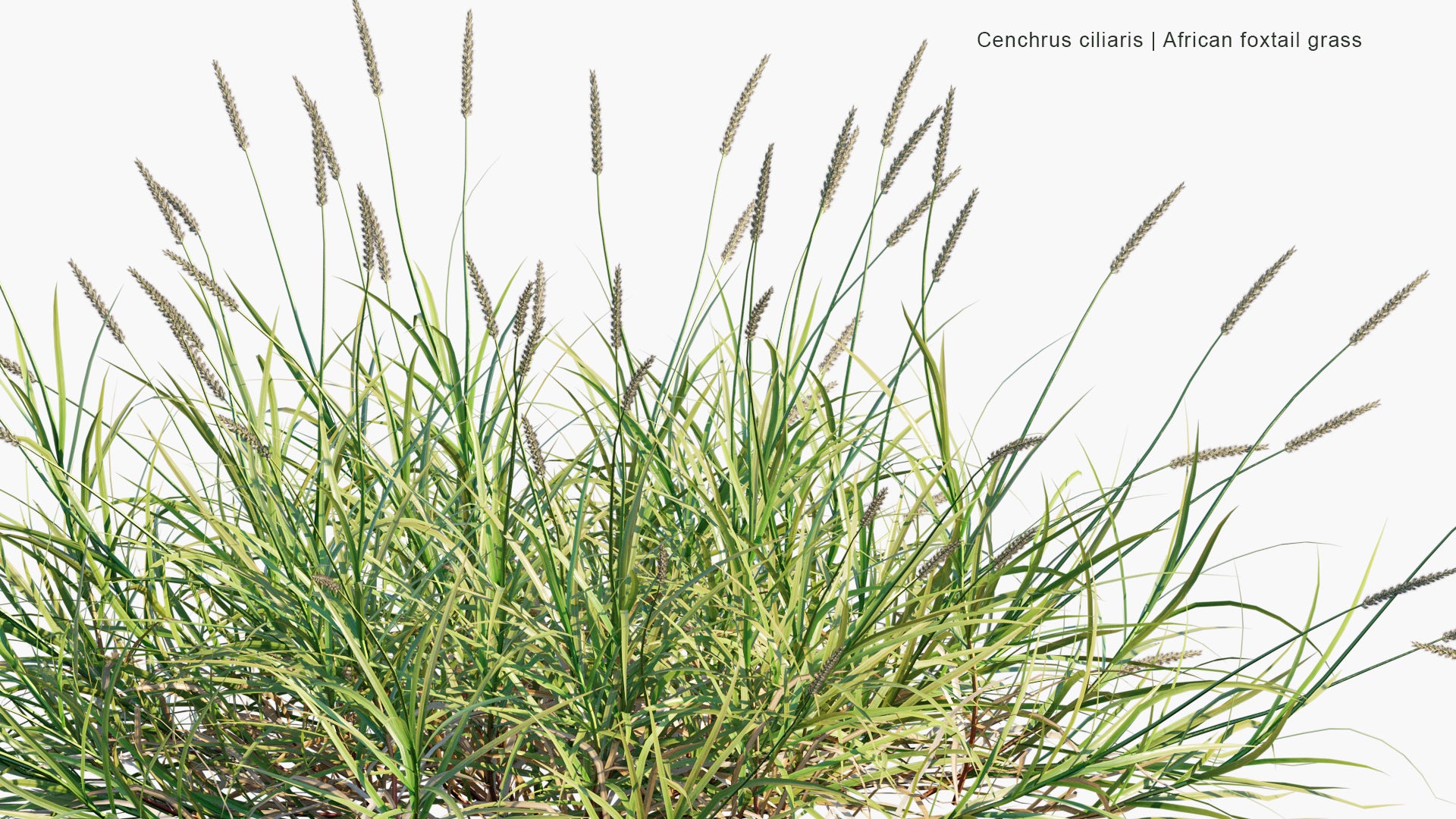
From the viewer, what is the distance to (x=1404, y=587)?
173 centimetres

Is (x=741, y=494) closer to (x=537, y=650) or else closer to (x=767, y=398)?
(x=767, y=398)

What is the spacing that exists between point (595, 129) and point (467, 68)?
0.24m

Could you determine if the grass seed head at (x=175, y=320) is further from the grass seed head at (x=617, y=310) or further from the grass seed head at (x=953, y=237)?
the grass seed head at (x=953, y=237)

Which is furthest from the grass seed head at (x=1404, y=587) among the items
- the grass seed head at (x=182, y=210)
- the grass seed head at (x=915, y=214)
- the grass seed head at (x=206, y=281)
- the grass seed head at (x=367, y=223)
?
the grass seed head at (x=182, y=210)

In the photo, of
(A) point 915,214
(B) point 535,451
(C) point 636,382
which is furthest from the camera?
(A) point 915,214

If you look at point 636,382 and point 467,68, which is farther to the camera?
point 467,68

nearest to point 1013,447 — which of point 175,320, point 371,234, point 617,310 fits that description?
point 617,310

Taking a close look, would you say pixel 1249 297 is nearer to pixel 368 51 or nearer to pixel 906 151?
pixel 906 151

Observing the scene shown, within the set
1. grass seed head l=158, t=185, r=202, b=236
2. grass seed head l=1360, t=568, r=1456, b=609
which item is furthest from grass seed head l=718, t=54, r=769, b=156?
grass seed head l=1360, t=568, r=1456, b=609

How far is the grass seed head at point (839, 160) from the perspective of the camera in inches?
79.2

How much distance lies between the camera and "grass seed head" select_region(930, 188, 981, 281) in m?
2.03

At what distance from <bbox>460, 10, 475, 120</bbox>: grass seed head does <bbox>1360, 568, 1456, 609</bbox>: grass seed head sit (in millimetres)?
1541

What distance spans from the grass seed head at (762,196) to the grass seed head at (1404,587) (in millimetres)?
1007

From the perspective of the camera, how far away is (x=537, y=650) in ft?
6.35
